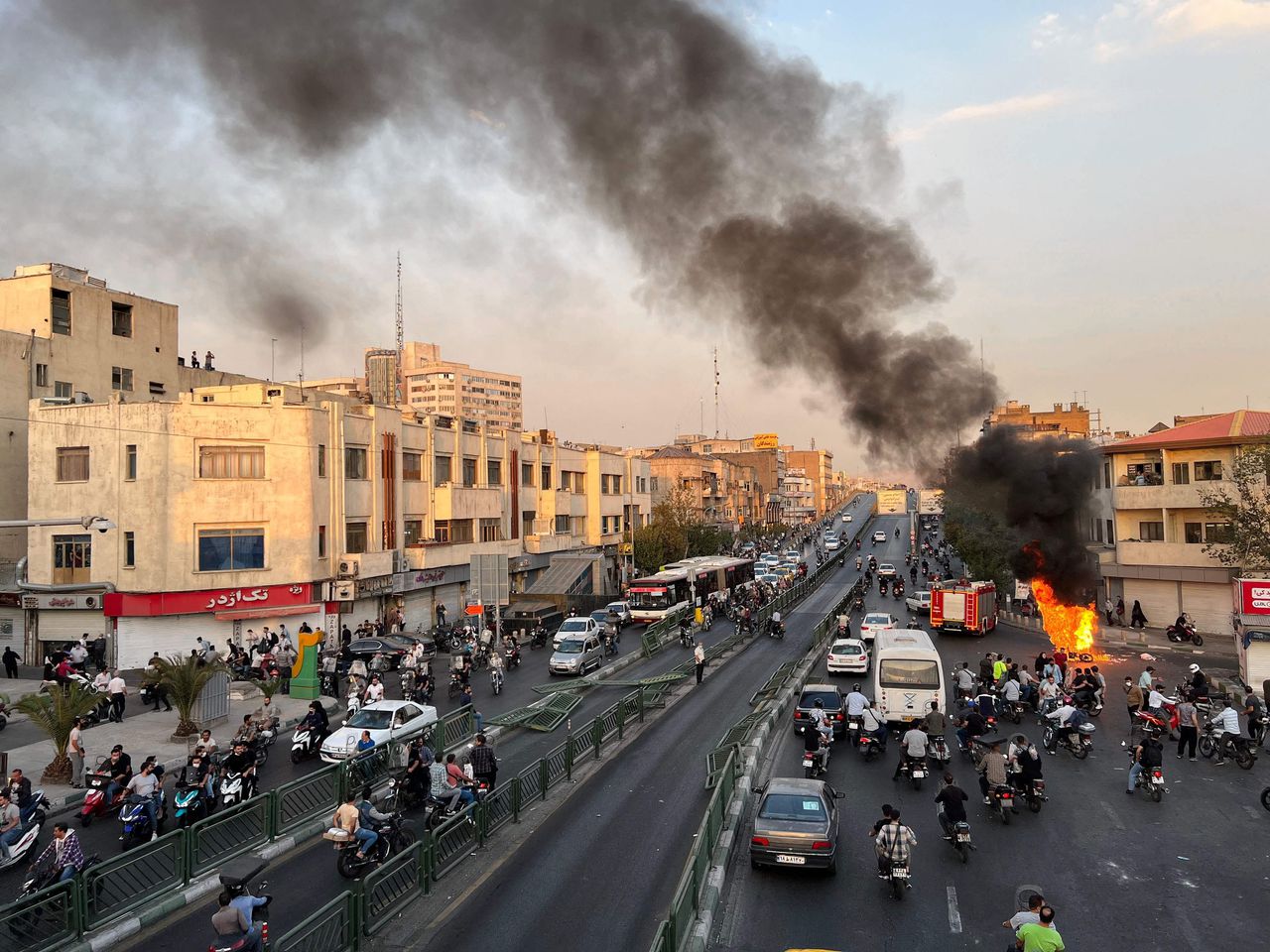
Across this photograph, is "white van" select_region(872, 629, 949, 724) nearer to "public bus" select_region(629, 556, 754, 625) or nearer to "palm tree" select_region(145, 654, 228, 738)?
"palm tree" select_region(145, 654, 228, 738)

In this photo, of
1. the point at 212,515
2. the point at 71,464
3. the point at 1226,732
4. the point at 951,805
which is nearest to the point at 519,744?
the point at 951,805

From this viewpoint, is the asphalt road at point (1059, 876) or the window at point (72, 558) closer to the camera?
the asphalt road at point (1059, 876)

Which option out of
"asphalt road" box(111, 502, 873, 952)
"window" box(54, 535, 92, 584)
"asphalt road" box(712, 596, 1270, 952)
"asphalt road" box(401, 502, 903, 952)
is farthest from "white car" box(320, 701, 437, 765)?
"window" box(54, 535, 92, 584)

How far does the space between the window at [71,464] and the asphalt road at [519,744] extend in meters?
18.9

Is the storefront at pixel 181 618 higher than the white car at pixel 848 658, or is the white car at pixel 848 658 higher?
the storefront at pixel 181 618

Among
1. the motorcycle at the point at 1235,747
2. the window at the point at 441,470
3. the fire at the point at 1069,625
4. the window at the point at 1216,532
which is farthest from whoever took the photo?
the window at the point at 441,470

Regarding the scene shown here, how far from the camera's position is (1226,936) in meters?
11.6

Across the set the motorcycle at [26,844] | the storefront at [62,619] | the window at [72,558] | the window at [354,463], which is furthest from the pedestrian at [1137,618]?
the window at [72,558]

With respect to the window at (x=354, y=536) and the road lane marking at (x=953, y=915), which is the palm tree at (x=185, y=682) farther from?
the road lane marking at (x=953, y=915)

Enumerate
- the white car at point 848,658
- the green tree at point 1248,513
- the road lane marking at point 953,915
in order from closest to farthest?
the road lane marking at point 953,915 < the white car at point 848,658 < the green tree at point 1248,513

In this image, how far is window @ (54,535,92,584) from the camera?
35.7 meters

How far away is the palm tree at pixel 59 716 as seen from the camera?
18844 mm

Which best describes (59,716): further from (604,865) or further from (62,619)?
(62,619)

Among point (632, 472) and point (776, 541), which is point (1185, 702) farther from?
point (776, 541)
